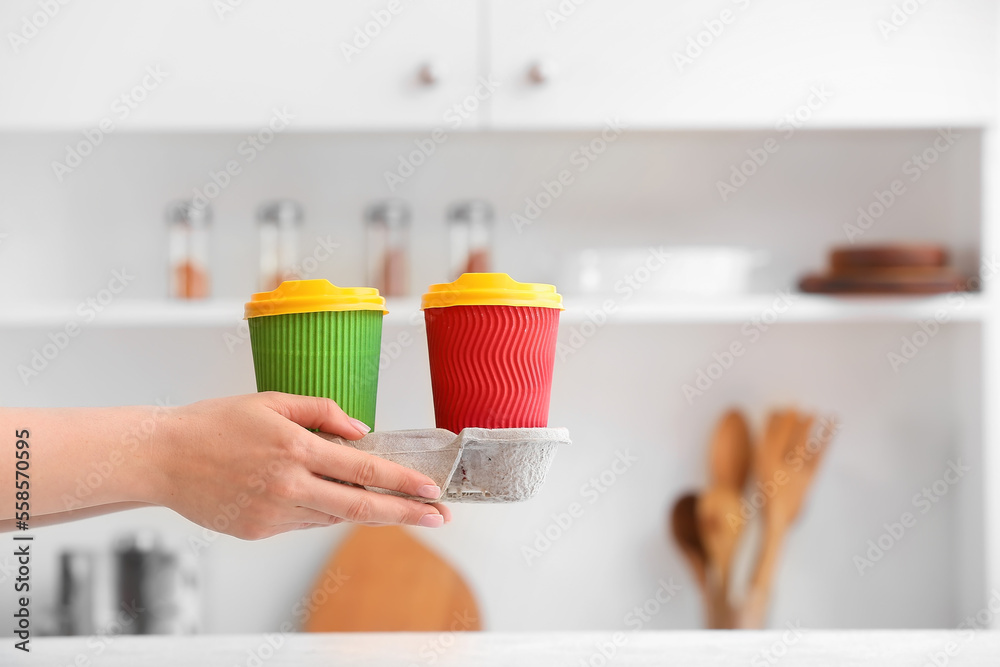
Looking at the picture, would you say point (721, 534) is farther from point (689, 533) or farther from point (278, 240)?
point (278, 240)

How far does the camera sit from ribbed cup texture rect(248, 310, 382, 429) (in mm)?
545

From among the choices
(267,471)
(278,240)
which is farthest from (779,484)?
(267,471)

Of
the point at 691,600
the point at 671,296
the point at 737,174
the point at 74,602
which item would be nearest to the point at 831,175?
the point at 737,174

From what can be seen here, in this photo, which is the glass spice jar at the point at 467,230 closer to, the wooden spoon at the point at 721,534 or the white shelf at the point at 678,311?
the white shelf at the point at 678,311

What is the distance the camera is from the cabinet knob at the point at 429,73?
110 centimetres

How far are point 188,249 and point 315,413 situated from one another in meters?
0.83

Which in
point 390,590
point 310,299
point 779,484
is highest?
point 310,299

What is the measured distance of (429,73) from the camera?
110 centimetres

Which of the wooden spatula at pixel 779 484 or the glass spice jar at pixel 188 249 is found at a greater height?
the glass spice jar at pixel 188 249

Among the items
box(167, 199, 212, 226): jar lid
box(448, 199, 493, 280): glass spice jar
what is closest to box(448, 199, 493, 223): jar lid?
box(448, 199, 493, 280): glass spice jar

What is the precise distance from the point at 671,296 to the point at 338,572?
69 centimetres

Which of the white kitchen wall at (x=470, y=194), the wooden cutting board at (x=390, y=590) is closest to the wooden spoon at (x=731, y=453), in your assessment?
the white kitchen wall at (x=470, y=194)

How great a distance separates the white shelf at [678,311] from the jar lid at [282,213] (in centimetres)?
16

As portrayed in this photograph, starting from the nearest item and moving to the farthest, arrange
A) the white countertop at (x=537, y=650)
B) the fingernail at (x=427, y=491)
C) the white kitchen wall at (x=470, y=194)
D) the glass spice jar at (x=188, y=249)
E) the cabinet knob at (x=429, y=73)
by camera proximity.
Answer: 1. the fingernail at (x=427, y=491)
2. the white countertop at (x=537, y=650)
3. the cabinet knob at (x=429, y=73)
4. the glass spice jar at (x=188, y=249)
5. the white kitchen wall at (x=470, y=194)
